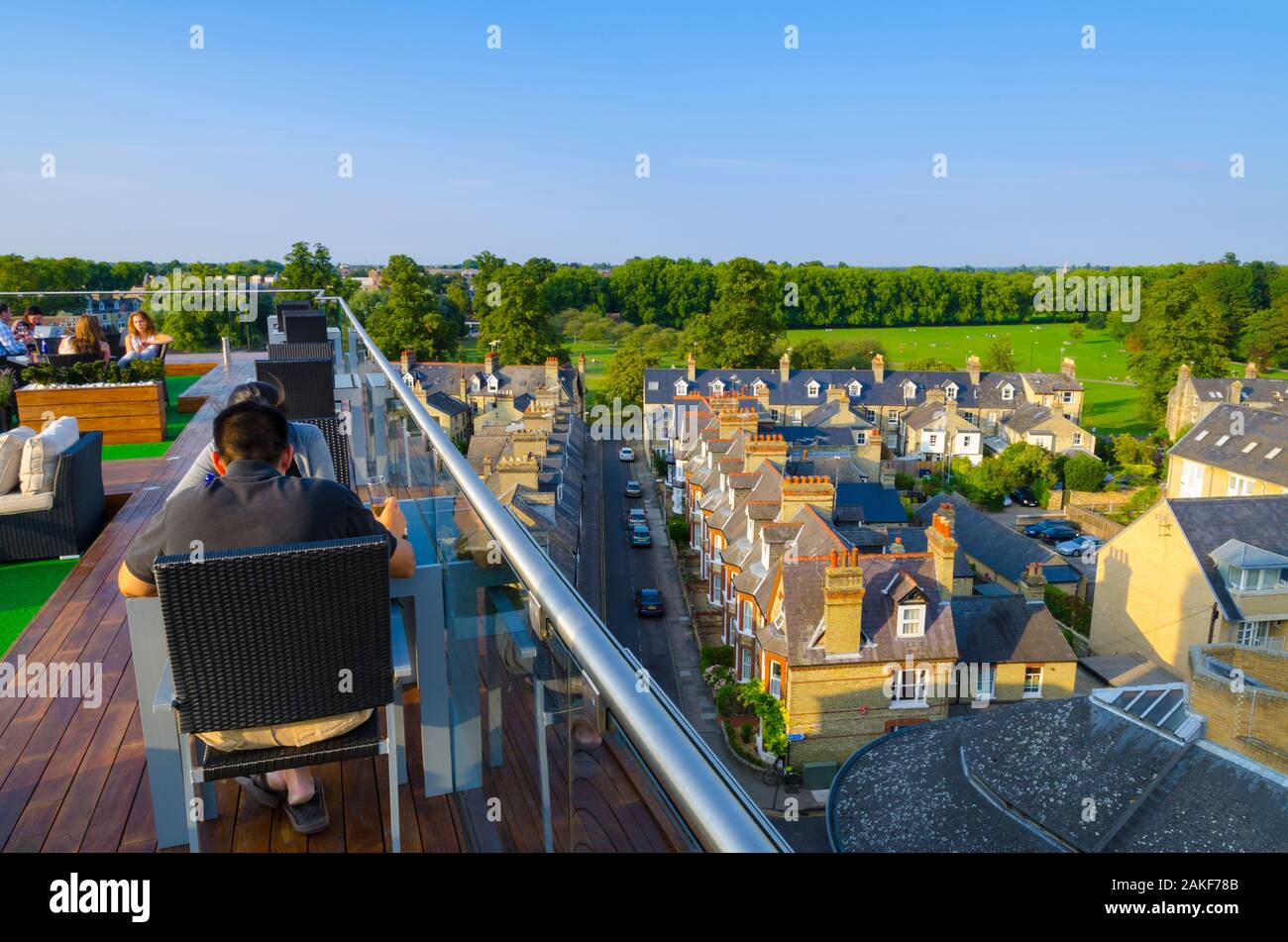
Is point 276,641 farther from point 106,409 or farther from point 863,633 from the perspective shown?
point 863,633

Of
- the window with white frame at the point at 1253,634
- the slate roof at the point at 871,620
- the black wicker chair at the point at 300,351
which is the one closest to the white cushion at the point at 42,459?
the black wicker chair at the point at 300,351

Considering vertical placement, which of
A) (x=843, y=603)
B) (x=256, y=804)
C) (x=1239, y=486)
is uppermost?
(x=256, y=804)

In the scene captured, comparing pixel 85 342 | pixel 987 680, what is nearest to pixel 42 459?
pixel 85 342

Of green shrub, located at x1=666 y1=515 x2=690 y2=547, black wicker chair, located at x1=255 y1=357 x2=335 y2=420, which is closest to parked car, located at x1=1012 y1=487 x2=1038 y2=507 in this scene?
green shrub, located at x1=666 y1=515 x2=690 y2=547

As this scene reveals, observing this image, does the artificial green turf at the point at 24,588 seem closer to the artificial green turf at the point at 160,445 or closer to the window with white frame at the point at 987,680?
the artificial green turf at the point at 160,445

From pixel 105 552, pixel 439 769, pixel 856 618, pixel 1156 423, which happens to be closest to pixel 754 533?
pixel 856 618
